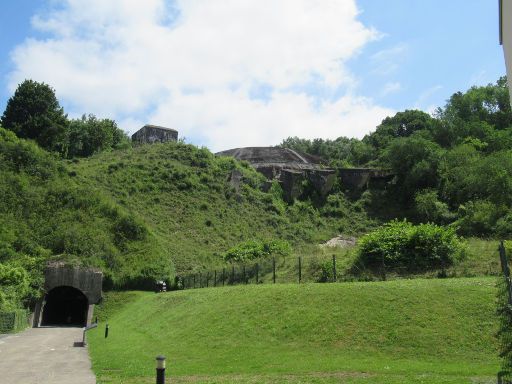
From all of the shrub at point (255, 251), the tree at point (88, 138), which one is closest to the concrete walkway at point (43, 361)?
the shrub at point (255, 251)

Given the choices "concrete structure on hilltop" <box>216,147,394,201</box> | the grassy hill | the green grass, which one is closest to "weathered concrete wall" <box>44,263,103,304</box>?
the grassy hill

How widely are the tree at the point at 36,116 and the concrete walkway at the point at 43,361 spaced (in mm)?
39768

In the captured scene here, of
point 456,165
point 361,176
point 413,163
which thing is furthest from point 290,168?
point 456,165

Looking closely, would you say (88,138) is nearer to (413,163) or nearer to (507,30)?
(413,163)

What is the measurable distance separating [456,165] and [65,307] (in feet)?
155

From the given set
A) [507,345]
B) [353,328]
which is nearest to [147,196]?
[353,328]

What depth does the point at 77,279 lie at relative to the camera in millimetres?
39125

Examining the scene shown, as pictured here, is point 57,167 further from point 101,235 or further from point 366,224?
point 366,224

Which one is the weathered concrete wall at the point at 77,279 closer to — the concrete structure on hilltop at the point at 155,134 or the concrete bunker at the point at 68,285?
the concrete bunker at the point at 68,285

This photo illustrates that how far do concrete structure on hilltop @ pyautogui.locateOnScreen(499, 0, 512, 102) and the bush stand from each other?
55.3 feet

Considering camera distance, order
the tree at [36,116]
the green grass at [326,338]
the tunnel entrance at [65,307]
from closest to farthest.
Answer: the green grass at [326,338], the tunnel entrance at [65,307], the tree at [36,116]

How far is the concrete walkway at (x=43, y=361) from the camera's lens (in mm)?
14586

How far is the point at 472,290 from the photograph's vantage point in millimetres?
18766

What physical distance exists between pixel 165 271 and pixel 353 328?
27159mm
